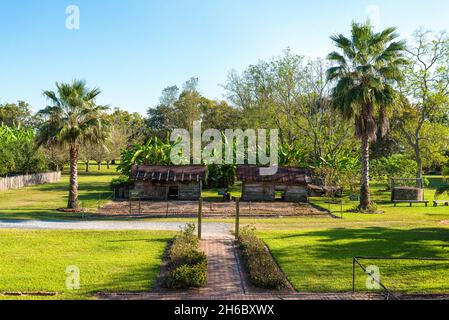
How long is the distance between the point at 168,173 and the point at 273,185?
8.83 m

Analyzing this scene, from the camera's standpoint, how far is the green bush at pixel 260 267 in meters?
12.6

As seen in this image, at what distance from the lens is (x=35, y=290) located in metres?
11.8

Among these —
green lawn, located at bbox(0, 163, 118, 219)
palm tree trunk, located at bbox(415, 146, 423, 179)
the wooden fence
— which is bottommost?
green lawn, located at bbox(0, 163, 118, 219)

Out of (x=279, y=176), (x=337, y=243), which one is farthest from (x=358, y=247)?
(x=279, y=176)

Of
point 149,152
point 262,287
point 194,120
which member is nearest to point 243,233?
point 262,287

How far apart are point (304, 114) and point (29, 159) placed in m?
33.3

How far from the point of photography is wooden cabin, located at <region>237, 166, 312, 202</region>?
35.1 m

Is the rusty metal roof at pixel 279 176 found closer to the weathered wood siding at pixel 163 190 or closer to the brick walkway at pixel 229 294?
the weathered wood siding at pixel 163 190

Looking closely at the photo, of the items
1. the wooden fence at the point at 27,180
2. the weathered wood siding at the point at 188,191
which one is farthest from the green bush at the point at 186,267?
the wooden fence at the point at 27,180

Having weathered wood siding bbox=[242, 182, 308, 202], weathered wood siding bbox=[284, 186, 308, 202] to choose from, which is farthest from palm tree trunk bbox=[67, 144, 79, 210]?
weathered wood siding bbox=[284, 186, 308, 202]

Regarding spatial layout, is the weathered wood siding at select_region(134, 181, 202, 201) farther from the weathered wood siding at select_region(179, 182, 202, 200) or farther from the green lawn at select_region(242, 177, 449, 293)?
the green lawn at select_region(242, 177, 449, 293)

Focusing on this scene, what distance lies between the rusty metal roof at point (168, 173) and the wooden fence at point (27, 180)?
17.2m

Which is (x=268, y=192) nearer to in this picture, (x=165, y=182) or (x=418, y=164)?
(x=165, y=182)
